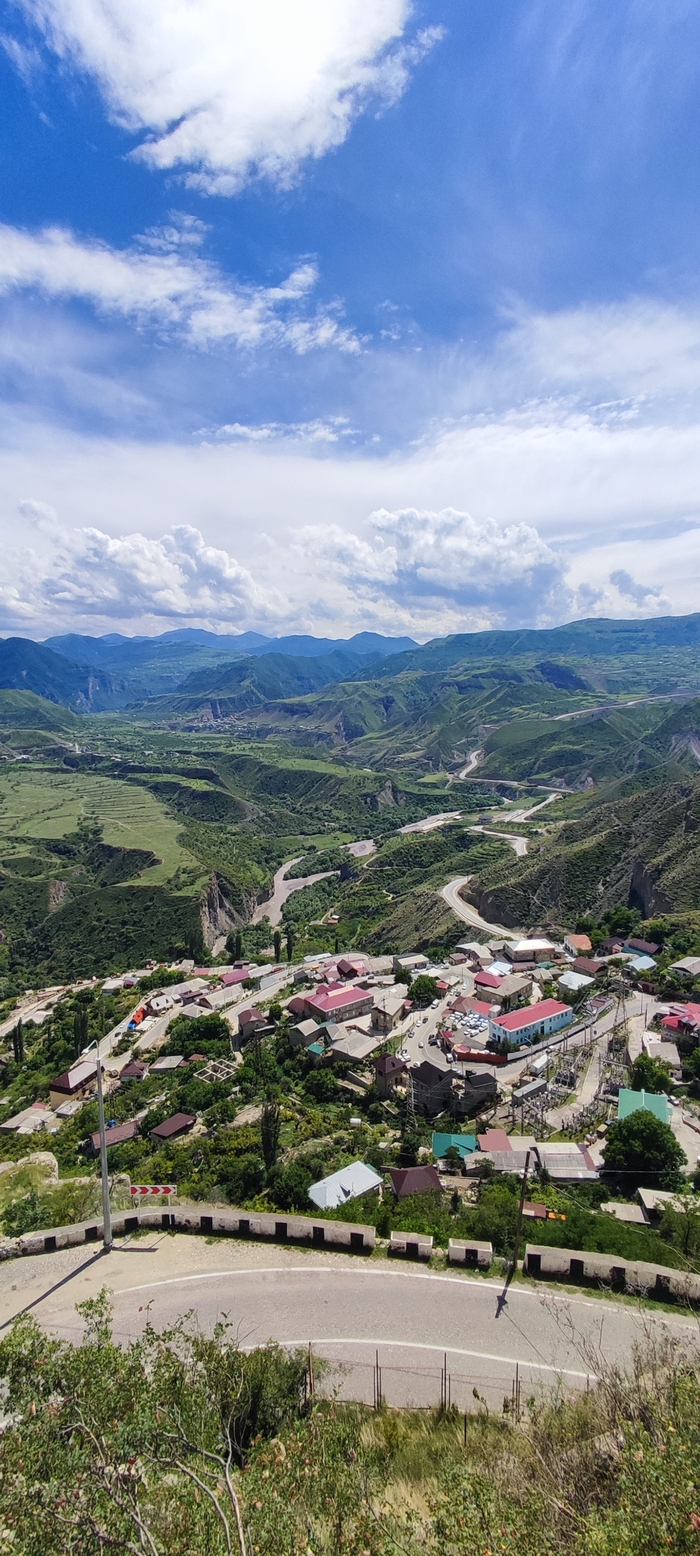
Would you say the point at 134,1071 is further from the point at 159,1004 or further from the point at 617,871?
the point at 617,871

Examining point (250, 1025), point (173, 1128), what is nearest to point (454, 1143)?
point (173, 1128)

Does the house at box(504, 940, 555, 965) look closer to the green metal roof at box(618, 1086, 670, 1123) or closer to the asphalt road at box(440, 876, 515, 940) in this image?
the asphalt road at box(440, 876, 515, 940)

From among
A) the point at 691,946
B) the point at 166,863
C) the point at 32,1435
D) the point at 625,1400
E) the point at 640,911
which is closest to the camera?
the point at 32,1435

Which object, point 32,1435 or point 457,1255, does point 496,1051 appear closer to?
point 457,1255

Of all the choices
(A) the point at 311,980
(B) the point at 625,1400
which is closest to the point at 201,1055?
(A) the point at 311,980

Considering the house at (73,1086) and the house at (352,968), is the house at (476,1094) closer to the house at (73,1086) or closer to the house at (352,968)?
the house at (352,968)

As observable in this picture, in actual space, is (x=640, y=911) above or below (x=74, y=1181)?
below
